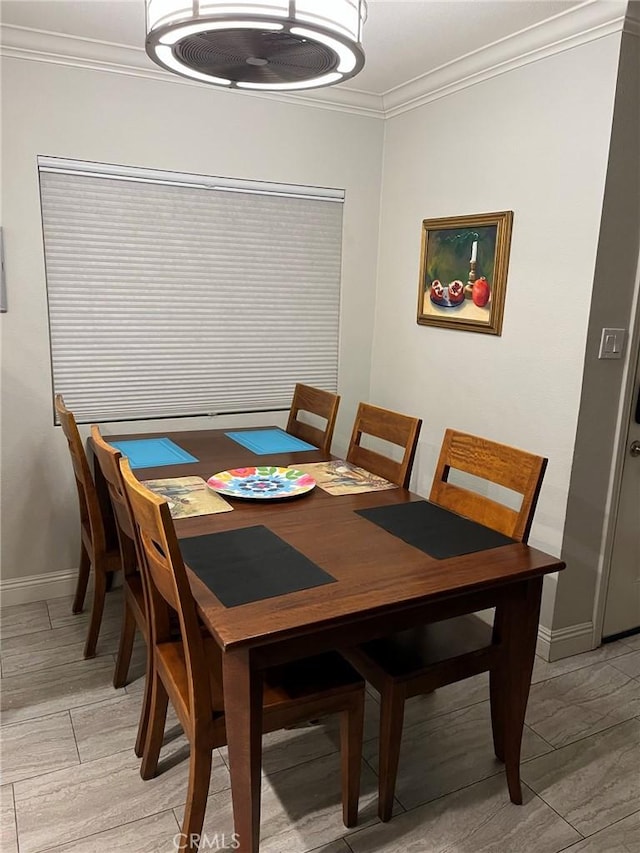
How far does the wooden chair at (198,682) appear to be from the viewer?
1.46 m

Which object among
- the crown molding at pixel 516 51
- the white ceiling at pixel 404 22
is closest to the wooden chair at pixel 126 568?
the white ceiling at pixel 404 22

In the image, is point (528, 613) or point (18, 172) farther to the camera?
point (18, 172)

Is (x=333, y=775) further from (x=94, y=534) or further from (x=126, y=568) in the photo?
(x=94, y=534)

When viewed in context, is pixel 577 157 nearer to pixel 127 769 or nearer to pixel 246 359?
pixel 246 359

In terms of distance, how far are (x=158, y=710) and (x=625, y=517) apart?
76.5 inches

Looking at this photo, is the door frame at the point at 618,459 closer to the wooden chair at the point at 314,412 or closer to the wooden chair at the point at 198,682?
the wooden chair at the point at 314,412

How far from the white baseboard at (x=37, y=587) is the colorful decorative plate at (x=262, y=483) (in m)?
1.21

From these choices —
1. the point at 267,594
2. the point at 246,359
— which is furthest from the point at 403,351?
the point at 267,594

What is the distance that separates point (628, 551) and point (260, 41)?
236cm

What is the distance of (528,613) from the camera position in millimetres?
1785

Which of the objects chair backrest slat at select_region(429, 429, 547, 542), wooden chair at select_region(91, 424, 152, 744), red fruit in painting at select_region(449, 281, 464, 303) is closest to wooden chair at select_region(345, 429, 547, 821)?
chair backrest slat at select_region(429, 429, 547, 542)

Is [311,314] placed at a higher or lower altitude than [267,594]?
higher

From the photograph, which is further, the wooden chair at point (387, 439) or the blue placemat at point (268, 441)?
the blue placemat at point (268, 441)

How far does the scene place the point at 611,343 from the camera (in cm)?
243
